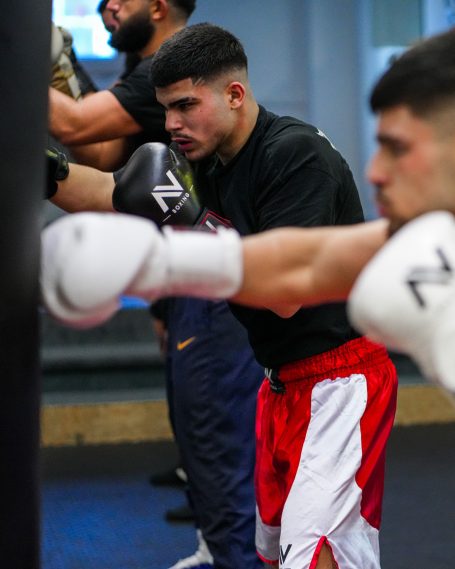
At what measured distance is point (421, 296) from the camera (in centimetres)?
109

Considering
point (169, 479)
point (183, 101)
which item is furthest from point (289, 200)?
point (169, 479)

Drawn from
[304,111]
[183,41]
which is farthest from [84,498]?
[304,111]

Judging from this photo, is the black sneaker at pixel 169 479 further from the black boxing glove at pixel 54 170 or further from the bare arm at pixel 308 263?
the bare arm at pixel 308 263

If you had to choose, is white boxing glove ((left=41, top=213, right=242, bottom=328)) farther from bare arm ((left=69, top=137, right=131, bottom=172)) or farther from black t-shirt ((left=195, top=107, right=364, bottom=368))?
bare arm ((left=69, top=137, right=131, bottom=172))

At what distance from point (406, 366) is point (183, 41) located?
2.86m

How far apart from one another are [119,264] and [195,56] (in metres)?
1.04

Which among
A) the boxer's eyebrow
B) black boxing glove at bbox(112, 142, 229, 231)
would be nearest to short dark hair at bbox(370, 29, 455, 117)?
black boxing glove at bbox(112, 142, 229, 231)

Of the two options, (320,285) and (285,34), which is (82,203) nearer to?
(320,285)

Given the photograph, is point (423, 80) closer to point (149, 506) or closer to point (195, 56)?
point (195, 56)

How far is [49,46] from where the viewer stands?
4.03 ft

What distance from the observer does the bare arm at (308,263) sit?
129cm

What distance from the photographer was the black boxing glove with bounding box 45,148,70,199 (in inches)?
77.7

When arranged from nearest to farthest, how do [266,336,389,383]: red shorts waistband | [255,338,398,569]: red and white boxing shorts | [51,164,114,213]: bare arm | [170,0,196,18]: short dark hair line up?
[255,338,398,569]: red and white boxing shorts, [266,336,389,383]: red shorts waistband, [51,164,114,213]: bare arm, [170,0,196,18]: short dark hair

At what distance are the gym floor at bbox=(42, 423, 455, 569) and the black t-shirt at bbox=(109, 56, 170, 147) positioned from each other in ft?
3.91
